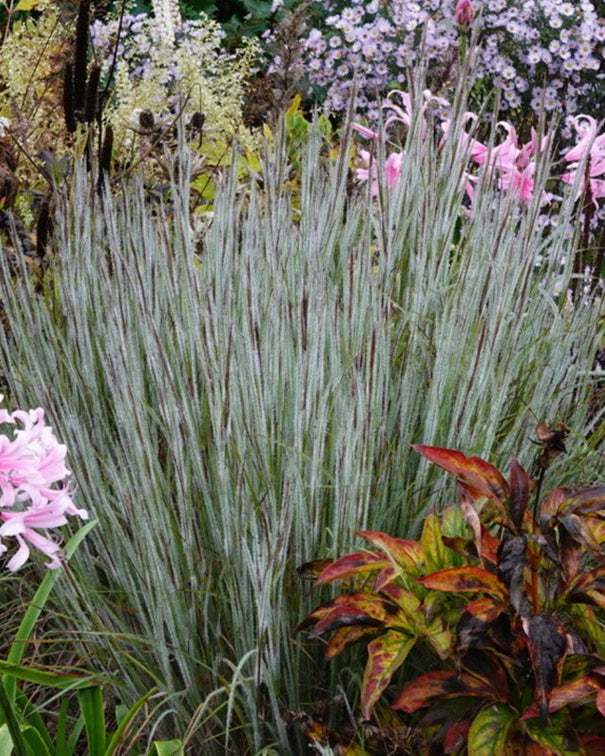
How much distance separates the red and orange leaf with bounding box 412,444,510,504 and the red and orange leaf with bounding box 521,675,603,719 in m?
0.26

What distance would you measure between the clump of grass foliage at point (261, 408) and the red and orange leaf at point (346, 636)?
106 millimetres

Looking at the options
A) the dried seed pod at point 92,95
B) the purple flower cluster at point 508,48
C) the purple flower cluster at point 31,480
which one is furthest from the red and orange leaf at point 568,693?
the purple flower cluster at point 508,48

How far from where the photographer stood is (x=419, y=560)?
157 cm

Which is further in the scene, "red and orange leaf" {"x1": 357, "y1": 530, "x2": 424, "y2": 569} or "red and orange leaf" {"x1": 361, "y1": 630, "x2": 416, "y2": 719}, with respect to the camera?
"red and orange leaf" {"x1": 357, "y1": 530, "x2": 424, "y2": 569}

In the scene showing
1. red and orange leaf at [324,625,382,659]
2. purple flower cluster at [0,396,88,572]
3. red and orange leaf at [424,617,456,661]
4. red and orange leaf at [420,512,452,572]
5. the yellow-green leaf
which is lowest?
the yellow-green leaf

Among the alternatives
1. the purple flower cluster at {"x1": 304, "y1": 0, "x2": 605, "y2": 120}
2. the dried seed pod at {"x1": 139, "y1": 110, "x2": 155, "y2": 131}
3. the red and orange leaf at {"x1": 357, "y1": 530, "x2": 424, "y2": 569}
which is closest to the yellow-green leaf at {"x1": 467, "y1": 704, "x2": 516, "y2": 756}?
the red and orange leaf at {"x1": 357, "y1": 530, "x2": 424, "y2": 569}

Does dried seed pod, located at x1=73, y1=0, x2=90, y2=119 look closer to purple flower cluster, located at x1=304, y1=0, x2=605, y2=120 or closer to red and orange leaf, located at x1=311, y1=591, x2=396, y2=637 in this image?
red and orange leaf, located at x1=311, y1=591, x2=396, y2=637

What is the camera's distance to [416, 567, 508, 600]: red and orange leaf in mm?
1426

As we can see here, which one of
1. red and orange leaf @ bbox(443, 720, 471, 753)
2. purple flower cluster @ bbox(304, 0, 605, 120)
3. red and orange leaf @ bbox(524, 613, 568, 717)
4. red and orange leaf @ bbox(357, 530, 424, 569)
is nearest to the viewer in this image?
red and orange leaf @ bbox(524, 613, 568, 717)

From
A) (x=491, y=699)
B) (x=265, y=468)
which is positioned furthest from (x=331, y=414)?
(x=491, y=699)

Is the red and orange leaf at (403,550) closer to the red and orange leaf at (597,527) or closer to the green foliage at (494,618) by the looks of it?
the green foliage at (494,618)

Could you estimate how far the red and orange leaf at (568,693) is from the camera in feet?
4.48

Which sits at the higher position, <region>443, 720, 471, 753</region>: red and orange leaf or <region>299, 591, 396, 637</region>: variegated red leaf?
<region>299, 591, 396, 637</region>: variegated red leaf

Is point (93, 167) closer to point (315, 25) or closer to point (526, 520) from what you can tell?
point (526, 520)
